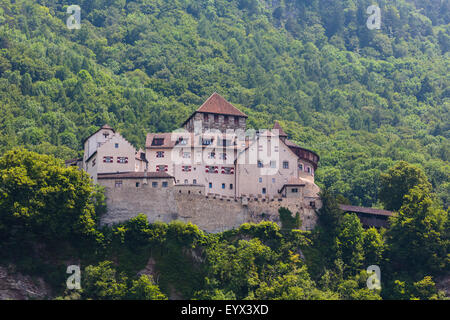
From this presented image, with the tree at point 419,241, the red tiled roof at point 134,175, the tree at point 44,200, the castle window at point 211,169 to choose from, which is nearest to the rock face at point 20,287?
the tree at point 44,200

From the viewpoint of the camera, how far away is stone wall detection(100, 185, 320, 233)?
8738cm

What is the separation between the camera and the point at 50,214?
8250cm

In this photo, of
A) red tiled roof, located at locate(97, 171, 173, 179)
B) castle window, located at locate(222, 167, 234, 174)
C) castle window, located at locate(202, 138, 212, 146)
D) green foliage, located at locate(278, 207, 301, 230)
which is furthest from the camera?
castle window, located at locate(202, 138, 212, 146)

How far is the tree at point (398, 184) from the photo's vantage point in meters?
99.4

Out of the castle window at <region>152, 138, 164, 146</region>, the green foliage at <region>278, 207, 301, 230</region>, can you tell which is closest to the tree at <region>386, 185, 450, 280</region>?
the green foliage at <region>278, 207, 301, 230</region>

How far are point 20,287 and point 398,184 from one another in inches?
1797

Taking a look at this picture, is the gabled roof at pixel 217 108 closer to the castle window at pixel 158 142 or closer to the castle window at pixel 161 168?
the castle window at pixel 158 142

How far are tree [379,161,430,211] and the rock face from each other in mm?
41753

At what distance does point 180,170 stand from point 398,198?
2604 cm

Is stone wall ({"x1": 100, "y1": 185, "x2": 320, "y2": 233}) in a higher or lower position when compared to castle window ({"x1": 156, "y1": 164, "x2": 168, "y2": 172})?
lower

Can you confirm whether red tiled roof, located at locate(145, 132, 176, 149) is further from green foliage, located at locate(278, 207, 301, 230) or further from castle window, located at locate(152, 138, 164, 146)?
green foliage, located at locate(278, 207, 301, 230)

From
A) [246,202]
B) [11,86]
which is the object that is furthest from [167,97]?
[246,202]

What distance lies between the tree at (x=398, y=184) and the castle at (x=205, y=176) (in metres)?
9.22
